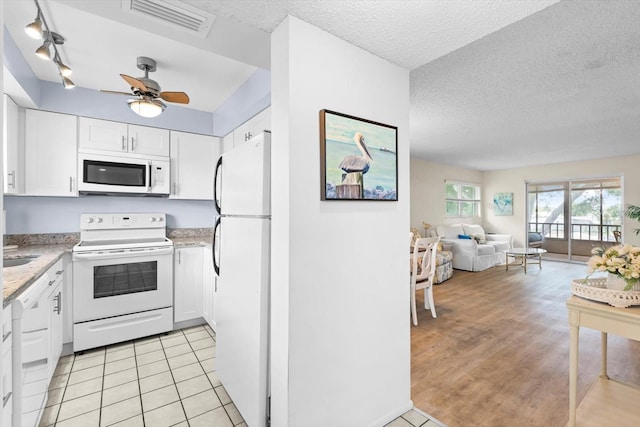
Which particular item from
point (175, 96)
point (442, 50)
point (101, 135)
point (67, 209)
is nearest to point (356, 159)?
point (442, 50)

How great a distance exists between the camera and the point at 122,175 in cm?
318

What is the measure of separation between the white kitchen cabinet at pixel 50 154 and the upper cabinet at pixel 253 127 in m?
1.55

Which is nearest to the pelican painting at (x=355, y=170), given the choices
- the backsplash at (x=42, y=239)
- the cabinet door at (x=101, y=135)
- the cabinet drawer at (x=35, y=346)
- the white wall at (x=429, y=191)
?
the cabinet drawer at (x=35, y=346)

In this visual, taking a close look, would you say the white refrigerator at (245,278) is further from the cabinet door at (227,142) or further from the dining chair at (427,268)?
the dining chair at (427,268)

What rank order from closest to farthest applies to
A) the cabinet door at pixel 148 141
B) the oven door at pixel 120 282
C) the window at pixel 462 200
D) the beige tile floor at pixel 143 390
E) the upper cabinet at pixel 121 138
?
the beige tile floor at pixel 143 390
the oven door at pixel 120 282
the upper cabinet at pixel 121 138
the cabinet door at pixel 148 141
the window at pixel 462 200

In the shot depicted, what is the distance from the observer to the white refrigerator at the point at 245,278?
1708mm

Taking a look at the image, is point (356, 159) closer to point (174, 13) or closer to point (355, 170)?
point (355, 170)

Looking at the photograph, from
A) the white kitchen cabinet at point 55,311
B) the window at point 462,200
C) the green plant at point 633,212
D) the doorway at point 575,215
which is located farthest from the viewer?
the window at point 462,200

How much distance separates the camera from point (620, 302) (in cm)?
156

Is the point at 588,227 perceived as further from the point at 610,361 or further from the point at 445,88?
the point at 445,88

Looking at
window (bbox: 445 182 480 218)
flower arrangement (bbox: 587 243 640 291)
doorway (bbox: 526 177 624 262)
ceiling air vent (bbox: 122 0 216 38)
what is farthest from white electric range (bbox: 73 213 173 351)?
doorway (bbox: 526 177 624 262)

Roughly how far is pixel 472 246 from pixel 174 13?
6407mm

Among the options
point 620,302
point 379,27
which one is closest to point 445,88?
point 379,27

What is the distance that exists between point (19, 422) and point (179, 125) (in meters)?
3.07
